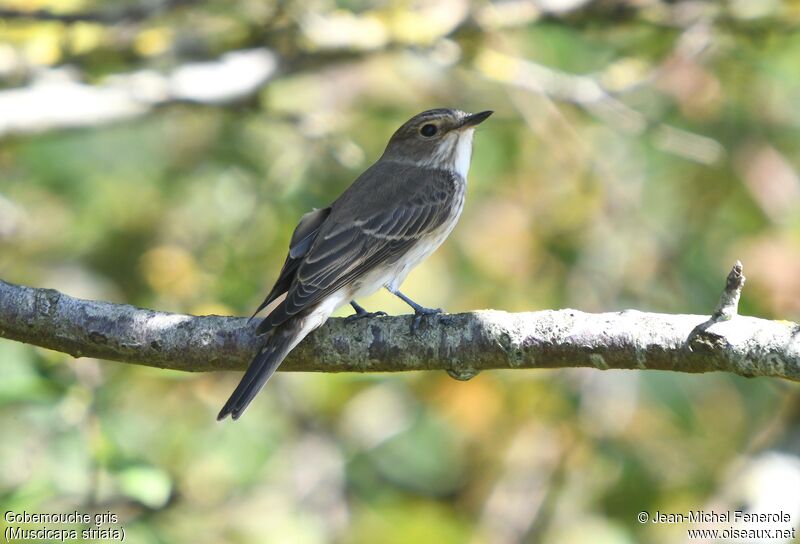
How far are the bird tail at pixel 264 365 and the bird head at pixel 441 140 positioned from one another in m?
1.89

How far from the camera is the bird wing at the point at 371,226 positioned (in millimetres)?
4027

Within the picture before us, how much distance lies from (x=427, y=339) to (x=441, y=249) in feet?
11.2

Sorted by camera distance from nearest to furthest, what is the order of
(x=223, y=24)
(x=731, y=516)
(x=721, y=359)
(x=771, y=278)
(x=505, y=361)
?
1. (x=721, y=359)
2. (x=505, y=361)
3. (x=731, y=516)
4. (x=771, y=278)
5. (x=223, y=24)

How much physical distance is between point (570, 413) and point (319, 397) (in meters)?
1.38

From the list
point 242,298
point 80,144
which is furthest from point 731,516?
point 80,144

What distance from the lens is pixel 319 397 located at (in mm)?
5727

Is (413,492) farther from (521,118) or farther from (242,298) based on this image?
(521,118)

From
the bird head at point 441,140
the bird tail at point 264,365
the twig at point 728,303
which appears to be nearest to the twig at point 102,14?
the bird head at point 441,140

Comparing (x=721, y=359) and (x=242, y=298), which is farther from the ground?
(x=721, y=359)

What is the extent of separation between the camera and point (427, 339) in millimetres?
3355

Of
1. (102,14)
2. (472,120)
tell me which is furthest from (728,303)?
(102,14)

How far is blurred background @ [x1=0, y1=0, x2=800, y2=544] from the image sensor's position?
5.02 meters

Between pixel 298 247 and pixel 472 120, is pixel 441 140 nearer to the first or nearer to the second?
pixel 472 120

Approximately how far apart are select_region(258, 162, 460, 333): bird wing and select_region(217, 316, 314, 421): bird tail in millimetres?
101
